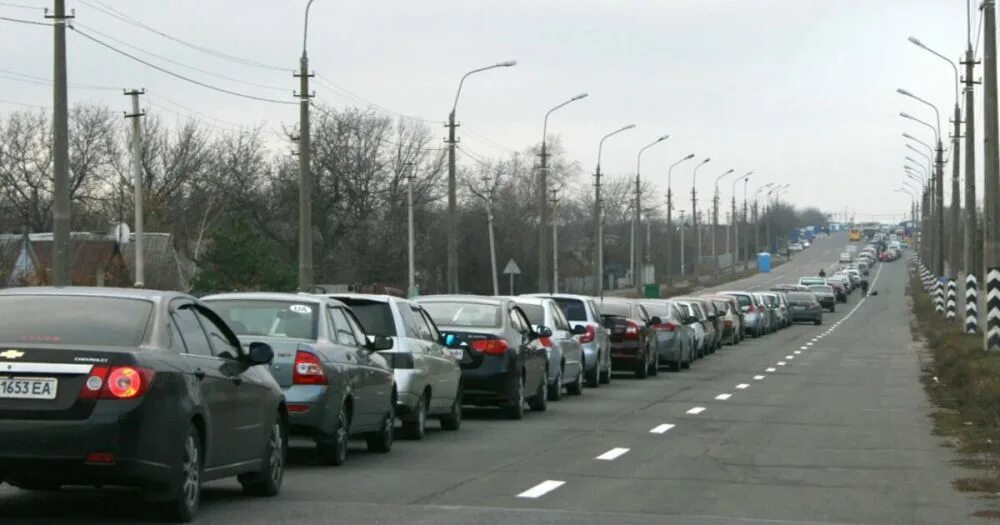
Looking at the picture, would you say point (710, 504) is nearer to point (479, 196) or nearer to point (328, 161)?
point (328, 161)

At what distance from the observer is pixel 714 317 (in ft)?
152

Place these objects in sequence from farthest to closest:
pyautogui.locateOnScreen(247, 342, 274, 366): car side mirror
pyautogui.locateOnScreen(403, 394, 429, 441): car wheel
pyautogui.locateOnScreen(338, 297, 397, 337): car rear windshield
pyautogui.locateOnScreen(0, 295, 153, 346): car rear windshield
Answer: pyautogui.locateOnScreen(403, 394, 429, 441): car wheel → pyautogui.locateOnScreen(338, 297, 397, 337): car rear windshield → pyautogui.locateOnScreen(247, 342, 274, 366): car side mirror → pyautogui.locateOnScreen(0, 295, 153, 346): car rear windshield

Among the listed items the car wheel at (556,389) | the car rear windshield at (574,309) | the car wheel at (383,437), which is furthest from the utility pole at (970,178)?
the car wheel at (383,437)

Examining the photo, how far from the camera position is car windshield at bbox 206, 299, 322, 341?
14383 mm

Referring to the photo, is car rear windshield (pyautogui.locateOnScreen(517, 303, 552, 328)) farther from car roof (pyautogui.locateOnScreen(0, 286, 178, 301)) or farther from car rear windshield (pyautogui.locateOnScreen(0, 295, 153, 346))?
car rear windshield (pyautogui.locateOnScreen(0, 295, 153, 346))

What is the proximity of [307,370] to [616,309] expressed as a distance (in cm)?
1906

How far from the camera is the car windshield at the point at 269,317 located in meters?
14.4

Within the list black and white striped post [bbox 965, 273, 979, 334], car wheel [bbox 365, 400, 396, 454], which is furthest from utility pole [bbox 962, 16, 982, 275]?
car wheel [bbox 365, 400, 396, 454]

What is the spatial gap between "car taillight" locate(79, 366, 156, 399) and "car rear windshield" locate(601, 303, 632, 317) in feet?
76.6

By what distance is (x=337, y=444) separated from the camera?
14.5 meters

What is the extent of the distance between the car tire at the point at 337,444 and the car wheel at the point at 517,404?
603cm

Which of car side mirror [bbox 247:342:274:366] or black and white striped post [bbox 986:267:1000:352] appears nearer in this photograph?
car side mirror [bbox 247:342:274:366]

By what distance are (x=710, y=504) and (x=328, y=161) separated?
258ft

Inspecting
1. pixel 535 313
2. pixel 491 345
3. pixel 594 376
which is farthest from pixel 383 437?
pixel 594 376
